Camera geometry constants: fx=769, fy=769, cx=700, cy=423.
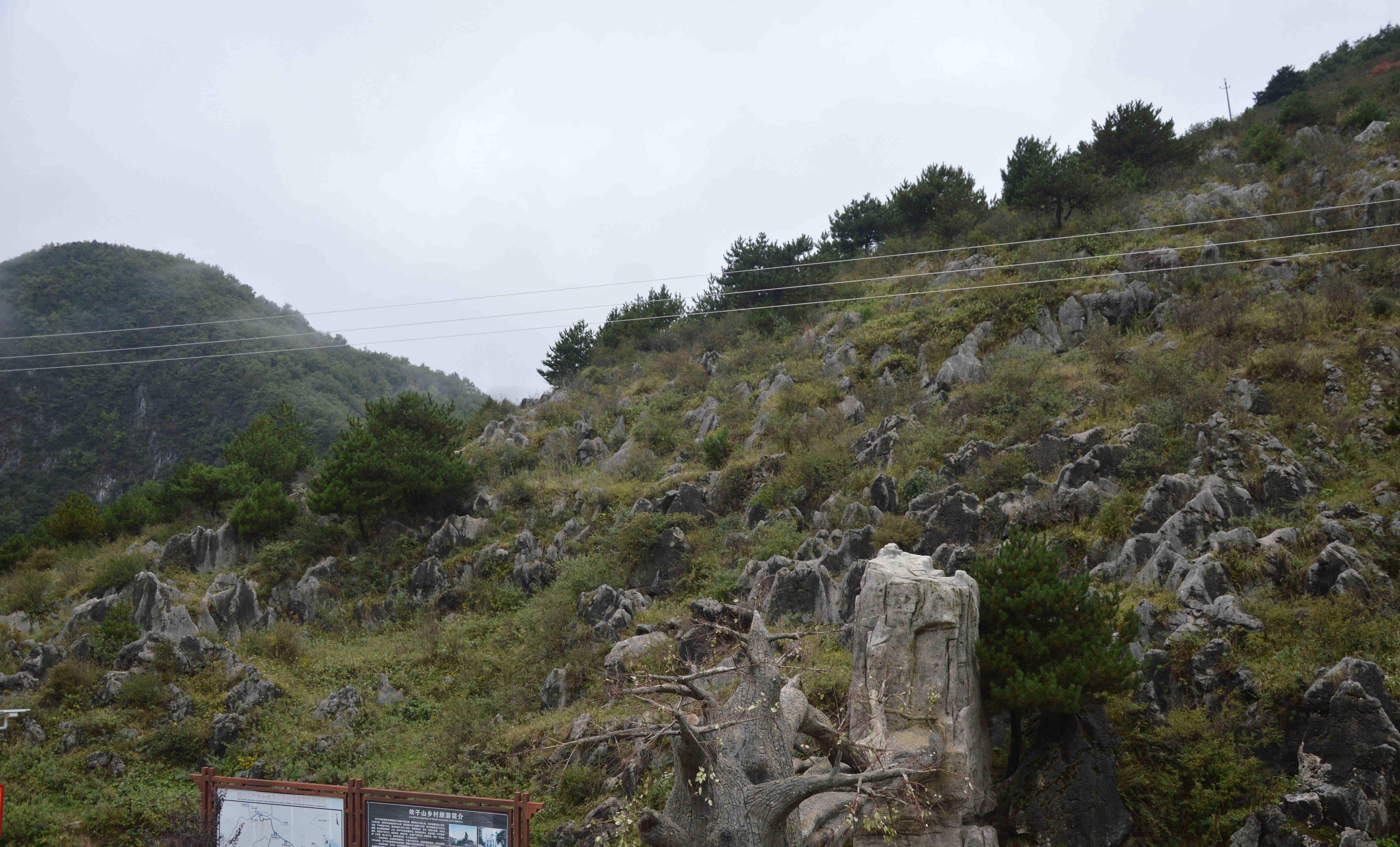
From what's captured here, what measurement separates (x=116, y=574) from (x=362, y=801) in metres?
16.9

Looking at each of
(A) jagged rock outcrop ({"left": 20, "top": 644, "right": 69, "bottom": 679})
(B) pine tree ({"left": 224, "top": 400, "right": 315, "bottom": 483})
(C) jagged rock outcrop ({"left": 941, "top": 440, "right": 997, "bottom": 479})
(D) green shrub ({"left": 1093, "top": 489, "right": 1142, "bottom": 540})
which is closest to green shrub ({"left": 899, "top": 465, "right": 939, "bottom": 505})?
(C) jagged rock outcrop ({"left": 941, "top": 440, "right": 997, "bottom": 479})

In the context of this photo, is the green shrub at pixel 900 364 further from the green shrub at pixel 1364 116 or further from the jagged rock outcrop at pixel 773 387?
the green shrub at pixel 1364 116

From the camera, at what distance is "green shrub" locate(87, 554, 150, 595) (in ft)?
66.7

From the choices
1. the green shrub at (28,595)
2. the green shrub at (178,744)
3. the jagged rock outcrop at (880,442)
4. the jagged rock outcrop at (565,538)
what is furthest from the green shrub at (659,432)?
the green shrub at (28,595)

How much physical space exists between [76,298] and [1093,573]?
66.6m

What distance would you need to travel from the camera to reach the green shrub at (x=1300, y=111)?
90.9 feet

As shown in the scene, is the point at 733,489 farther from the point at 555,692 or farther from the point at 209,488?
the point at 209,488

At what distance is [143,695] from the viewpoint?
15.0 meters

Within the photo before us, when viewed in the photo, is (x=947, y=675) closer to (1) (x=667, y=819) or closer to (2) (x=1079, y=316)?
(1) (x=667, y=819)

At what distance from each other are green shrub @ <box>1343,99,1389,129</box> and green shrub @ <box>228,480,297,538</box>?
36.3 meters

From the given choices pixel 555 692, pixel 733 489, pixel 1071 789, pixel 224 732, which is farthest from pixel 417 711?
pixel 1071 789

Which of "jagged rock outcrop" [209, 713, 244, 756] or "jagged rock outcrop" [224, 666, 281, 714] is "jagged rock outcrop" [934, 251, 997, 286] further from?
"jagged rock outcrop" [209, 713, 244, 756]

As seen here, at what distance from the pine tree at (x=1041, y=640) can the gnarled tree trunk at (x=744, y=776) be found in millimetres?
2246

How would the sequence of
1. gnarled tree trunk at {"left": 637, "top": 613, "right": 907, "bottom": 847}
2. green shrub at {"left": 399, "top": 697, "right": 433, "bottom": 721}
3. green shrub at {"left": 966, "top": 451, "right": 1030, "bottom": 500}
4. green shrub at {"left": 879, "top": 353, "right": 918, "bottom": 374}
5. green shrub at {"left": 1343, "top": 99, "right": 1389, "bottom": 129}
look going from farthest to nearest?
green shrub at {"left": 1343, "top": 99, "right": 1389, "bottom": 129}, green shrub at {"left": 879, "top": 353, "right": 918, "bottom": 374}, green shrub at {"left": 966, "top": 451, "right": 1030, "bottom": 500}, green shrub at {"left": 399, "top": 697, "right": 433, "bottom": 721}, gnarled tree trunk at {"left": 637, "top": 613, "right": 907, "bottom": 847}
